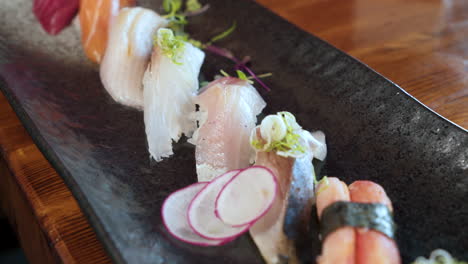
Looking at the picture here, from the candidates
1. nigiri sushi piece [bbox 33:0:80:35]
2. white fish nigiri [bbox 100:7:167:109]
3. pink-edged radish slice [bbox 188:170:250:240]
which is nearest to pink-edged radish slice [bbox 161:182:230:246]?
pink-edged radish slice [bbox 188:170:250:240]

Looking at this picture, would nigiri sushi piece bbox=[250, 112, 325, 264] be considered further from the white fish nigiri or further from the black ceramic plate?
the white fish nigiri

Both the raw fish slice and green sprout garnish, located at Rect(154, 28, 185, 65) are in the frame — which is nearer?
the raw fish slice

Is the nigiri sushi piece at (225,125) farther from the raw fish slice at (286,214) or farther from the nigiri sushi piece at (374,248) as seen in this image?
the nigiri sushi piece at (374,248)

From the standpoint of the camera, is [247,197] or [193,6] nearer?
[247,197]

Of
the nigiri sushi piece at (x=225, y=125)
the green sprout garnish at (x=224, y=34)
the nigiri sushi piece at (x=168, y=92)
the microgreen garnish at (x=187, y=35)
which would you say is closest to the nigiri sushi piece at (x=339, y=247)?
the nigiri sushi piece at (x=225, y=125)

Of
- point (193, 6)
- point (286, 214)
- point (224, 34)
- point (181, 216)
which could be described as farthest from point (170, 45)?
point (286, 214)

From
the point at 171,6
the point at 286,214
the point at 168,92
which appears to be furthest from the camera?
the point at 171,6

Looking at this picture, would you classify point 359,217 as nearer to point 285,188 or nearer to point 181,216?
point 285,188
